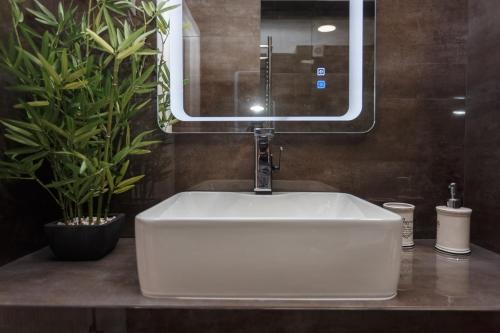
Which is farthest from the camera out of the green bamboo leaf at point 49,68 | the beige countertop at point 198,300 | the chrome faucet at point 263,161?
the chrome faucet at point 263,161

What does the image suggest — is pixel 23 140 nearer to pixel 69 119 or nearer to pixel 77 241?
pixel 69 119

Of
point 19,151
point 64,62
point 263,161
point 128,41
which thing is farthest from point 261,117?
point 19,151

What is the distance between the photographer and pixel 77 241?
0.73m

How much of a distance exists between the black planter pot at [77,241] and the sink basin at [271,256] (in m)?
0.31

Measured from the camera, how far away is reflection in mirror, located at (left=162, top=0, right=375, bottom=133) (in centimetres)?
93

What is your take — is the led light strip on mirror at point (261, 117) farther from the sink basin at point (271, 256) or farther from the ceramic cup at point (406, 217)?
the sink basin at point (271, 256)

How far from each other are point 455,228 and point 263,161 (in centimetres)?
54

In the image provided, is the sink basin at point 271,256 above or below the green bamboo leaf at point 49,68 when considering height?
below

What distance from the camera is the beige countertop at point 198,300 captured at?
49 cm

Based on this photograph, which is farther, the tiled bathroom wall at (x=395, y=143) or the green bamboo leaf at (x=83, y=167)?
the tiled bathroom wall at (x=395, y=143)

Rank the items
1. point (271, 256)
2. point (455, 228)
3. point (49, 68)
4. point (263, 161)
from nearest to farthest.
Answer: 1. point (271, 256)
2. point (49, 68)
3. point (455, 228)
4. point (263, 161)

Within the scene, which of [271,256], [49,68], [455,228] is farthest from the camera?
[455,228]

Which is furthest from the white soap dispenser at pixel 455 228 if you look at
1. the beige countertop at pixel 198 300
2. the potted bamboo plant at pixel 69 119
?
the potted bamboo plant at pixel 69 119

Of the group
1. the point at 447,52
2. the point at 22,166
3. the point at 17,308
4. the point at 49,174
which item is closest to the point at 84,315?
the point at 17,308
